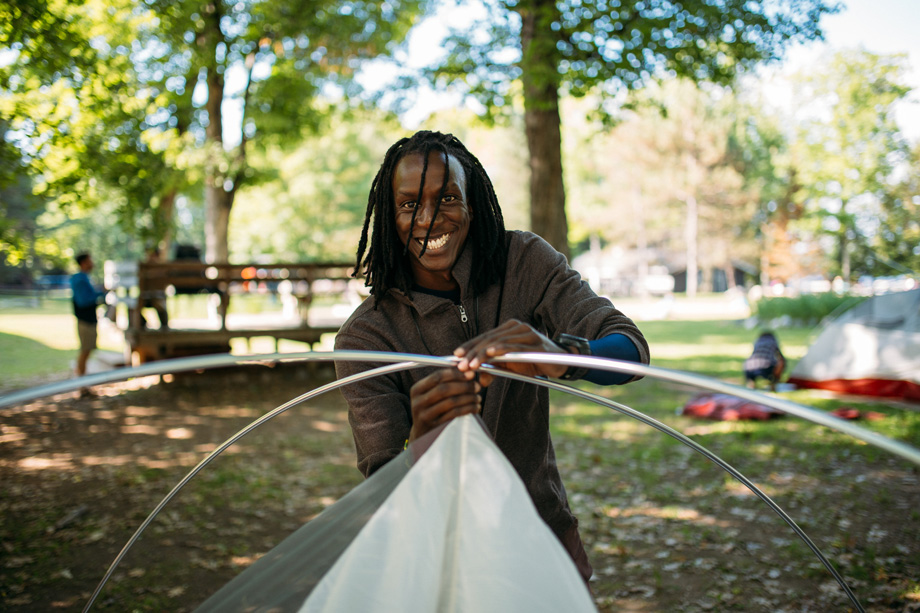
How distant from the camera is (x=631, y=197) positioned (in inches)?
2133

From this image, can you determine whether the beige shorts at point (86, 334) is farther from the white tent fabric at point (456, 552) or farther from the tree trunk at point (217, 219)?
the white tent fabric at point (456, 552)

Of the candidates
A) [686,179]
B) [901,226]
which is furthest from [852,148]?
[686,179]

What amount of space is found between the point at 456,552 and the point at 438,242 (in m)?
0.97

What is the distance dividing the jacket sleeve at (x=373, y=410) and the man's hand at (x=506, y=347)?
426mm

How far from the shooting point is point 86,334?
10.7m

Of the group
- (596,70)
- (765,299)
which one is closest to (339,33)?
(596,70)

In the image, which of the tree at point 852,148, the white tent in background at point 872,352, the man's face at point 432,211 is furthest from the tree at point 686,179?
the man's face at point 432,211

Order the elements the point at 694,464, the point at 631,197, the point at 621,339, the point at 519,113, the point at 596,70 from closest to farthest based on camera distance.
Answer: the point at 621,339
the point at 694,464
the point at 596,70
the point at 519,113
the point at 631,197

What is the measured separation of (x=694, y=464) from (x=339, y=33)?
36.1ft

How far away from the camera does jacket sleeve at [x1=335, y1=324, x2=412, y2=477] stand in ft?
6.53

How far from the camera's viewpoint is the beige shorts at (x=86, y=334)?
10625 mm

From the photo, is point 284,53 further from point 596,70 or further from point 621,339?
point 621,339

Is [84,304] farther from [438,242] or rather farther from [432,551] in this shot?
[432,551]

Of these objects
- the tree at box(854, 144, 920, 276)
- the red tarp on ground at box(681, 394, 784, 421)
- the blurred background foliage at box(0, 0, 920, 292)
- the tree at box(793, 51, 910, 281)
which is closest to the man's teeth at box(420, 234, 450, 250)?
the blurred background foliage at box(0, 0, 920, 292)
